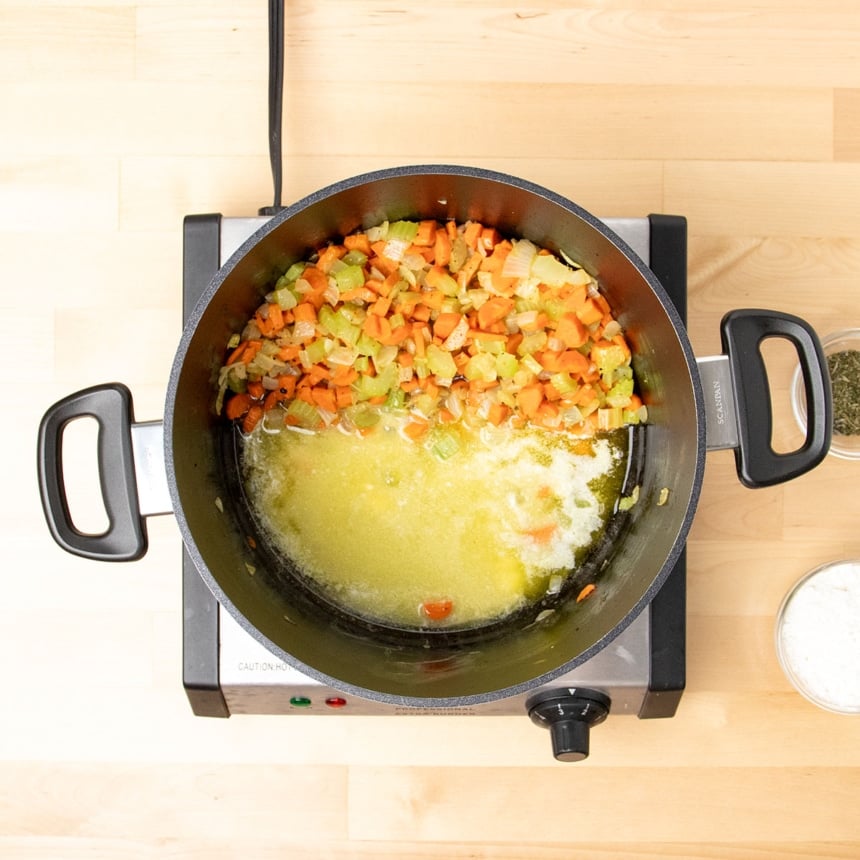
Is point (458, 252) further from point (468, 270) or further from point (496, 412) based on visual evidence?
point (496, 412)

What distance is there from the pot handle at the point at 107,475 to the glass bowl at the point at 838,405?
82 centimetres

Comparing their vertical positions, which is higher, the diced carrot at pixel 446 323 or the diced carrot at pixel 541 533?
the diced carrot at pixel 446 323

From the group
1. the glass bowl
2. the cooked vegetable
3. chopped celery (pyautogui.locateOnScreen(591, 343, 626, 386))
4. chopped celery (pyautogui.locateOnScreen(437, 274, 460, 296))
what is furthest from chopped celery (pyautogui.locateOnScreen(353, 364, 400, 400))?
the glass bowl

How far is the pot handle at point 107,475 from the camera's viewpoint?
0.83 meters

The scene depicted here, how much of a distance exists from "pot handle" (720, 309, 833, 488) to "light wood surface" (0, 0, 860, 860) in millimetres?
224

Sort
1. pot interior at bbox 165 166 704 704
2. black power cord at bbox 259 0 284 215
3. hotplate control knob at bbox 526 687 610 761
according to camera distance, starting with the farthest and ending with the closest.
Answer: black power cord at bbox 259 0 284 215, hotplate control knob at bbox 526 687 610 761, pot interior at bbox 165 166 704 704

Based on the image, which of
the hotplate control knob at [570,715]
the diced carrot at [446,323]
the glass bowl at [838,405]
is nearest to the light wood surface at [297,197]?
the glass bowl at [838,405]

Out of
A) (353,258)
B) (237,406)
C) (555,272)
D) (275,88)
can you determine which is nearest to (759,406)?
(555,272)

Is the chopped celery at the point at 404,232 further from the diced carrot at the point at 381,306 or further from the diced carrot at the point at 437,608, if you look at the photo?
the diced carrot at the point at 437,608

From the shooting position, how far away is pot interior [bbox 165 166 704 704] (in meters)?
0.78

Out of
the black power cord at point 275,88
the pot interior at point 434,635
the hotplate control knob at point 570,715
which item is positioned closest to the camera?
the pot interior at point 434,635

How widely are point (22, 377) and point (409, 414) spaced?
0.53m

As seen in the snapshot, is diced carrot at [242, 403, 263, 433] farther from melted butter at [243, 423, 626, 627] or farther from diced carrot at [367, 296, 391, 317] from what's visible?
diced carrot at [367, 296, 391, 317]

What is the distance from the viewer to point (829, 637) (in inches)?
41.4
